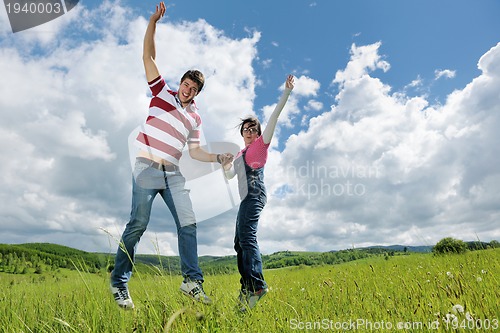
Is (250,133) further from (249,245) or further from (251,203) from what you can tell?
(249,245)

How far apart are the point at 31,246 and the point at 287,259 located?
61.4 feet

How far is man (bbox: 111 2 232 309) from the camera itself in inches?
172

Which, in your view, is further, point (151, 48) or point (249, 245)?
point (151, 48)

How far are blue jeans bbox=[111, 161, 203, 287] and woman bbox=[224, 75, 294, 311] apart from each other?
541 mm

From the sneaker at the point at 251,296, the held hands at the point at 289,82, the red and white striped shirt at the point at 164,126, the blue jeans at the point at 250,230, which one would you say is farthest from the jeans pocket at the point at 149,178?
the held hands at the point at 289,82

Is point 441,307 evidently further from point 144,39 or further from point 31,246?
point 31,246

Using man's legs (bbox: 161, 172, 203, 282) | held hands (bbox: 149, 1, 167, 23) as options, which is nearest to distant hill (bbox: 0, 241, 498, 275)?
man's legs (bbox: 161, 172, 203, 282)

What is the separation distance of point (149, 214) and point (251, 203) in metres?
1.22

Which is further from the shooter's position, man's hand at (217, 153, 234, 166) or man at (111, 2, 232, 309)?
man's hand at (217, 153, 234, 166)

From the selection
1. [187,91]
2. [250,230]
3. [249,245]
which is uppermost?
[187,91]

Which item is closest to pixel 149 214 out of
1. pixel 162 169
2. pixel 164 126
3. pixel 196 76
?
pixel 162 169

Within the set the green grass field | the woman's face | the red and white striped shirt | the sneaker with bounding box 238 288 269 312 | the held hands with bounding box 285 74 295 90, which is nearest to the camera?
the green grass field

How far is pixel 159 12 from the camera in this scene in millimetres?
4590

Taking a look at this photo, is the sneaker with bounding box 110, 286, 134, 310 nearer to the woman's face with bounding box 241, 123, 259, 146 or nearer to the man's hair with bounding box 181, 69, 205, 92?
the woman's face with bounding box 241, 123, 259, 146
